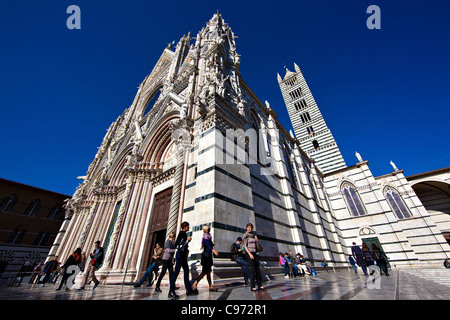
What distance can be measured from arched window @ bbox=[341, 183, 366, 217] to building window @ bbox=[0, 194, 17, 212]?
3131cm

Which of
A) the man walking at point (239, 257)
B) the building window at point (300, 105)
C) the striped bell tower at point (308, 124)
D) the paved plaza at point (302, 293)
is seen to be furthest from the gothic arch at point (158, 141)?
the building window at point (300, 105)

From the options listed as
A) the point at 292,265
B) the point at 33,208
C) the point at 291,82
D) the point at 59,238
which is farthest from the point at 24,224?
the point at 291,82

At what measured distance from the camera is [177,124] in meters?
7.25

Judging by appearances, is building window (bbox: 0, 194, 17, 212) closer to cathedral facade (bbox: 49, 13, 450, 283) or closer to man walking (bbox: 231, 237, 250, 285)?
cathedral facade (bbox: 49, 13, 450, 283)

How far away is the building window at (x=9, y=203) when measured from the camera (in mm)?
15736

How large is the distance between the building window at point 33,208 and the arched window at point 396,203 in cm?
3351

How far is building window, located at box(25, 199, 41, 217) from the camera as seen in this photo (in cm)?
1699

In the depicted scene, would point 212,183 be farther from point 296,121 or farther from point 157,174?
point 296,121

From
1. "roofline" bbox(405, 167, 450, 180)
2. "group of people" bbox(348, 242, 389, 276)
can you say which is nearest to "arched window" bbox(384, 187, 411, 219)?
"roofline" bbox(405, 167, 450, 180)

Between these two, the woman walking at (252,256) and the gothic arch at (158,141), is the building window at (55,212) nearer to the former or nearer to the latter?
the gothic arch at (158,141)

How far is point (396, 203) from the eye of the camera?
51.5ft

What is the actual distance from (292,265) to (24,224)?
23334mm

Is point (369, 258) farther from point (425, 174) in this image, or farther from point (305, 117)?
point (305, 117)
